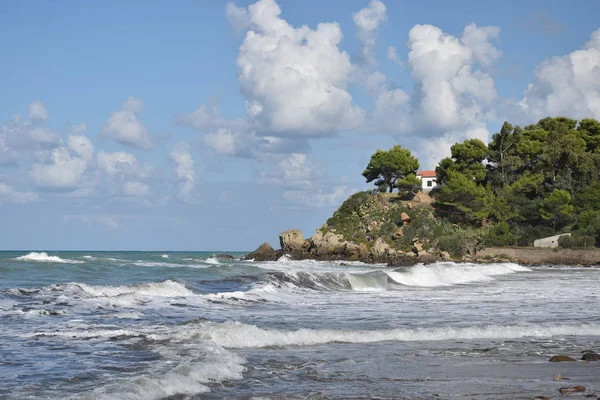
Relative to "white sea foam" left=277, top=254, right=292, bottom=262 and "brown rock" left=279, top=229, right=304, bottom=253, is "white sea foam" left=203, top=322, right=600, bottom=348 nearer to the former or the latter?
"white sea foam" left=277, top=254, right=292, bottom=262

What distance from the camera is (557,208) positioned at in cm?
6231

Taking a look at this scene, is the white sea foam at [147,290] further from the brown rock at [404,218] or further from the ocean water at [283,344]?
the brown rock at [404,218]

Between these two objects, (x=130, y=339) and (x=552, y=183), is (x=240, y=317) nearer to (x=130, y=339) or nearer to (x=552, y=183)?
(x=130, y=339)

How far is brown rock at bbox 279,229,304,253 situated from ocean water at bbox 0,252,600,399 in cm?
4274

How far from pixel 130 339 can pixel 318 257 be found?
168 feet

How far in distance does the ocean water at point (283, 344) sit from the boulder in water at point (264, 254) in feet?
139

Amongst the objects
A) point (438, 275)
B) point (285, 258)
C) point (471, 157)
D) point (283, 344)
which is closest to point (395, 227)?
point (285, 258)

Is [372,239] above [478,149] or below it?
below

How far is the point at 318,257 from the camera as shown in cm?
6331

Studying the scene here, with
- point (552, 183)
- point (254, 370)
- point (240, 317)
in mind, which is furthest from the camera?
point (552, 183)

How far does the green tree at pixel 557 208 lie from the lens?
6231 cm

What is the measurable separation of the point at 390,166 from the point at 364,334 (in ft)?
214

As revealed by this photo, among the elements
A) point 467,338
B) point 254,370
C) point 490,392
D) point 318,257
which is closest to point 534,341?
point 467,338

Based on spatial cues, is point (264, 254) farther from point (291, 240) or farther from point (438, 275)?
point (438, 275)
